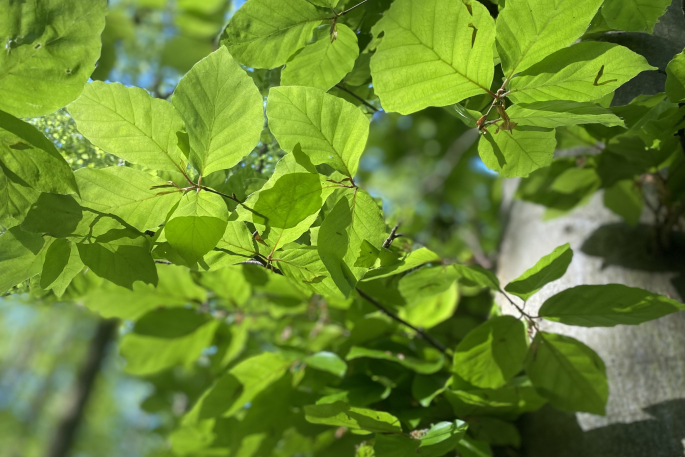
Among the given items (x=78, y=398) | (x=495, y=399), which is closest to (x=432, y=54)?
(x=495, y=399)

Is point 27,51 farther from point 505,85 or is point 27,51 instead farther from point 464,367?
point 464,367

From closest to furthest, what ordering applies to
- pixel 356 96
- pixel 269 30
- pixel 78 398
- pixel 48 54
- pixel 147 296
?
1. pixel 48 54
2. pixel 269 30
3. pixel 356 96
4. pixel 147 296
5. pixel 78 398

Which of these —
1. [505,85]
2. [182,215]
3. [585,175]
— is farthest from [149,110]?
[585,175]

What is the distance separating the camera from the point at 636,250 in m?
0.95

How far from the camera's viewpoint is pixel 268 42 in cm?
54

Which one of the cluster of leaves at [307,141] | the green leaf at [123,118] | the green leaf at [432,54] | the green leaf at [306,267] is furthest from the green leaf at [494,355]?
the green leaf at [123,118]

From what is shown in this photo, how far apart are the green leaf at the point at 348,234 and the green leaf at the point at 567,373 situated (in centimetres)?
35

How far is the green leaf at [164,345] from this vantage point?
0.90 metres

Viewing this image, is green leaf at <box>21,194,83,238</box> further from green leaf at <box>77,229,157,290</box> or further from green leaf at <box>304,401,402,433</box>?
green leaf at <box>304,401,402,433</box>

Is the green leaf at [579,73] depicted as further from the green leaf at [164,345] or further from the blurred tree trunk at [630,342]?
the green leaf at [164,345]

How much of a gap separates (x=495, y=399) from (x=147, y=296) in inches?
24.9

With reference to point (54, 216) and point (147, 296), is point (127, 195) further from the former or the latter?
point (147, 296)

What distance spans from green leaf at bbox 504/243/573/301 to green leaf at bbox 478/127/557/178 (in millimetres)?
139

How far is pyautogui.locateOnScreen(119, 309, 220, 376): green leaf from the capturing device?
2.96ft
